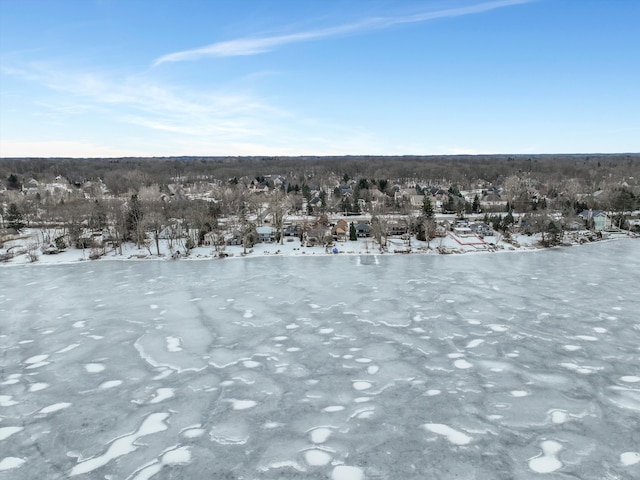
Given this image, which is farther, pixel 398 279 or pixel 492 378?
pixel 398 279

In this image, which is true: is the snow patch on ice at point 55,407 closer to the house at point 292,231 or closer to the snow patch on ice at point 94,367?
the snow patch on ice at point 94,367

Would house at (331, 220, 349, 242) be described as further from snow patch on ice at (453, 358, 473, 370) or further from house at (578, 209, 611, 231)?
house at (578, 209, 611, 231)

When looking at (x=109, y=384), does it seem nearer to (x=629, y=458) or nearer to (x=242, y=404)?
(x=242, y=404)

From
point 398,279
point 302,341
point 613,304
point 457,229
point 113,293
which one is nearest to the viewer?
point 302,341

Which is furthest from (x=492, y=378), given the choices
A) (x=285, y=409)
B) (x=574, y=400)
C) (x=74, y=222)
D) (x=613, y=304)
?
(x=74, y=222)

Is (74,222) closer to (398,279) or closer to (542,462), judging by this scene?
(398,279)

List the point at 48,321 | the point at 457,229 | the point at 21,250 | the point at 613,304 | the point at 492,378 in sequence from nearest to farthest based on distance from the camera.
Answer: the point at 492,378
the point at 48,321
the point at 613,304
the point at 21,250
the point at 457,229

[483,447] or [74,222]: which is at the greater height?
[74,222]
